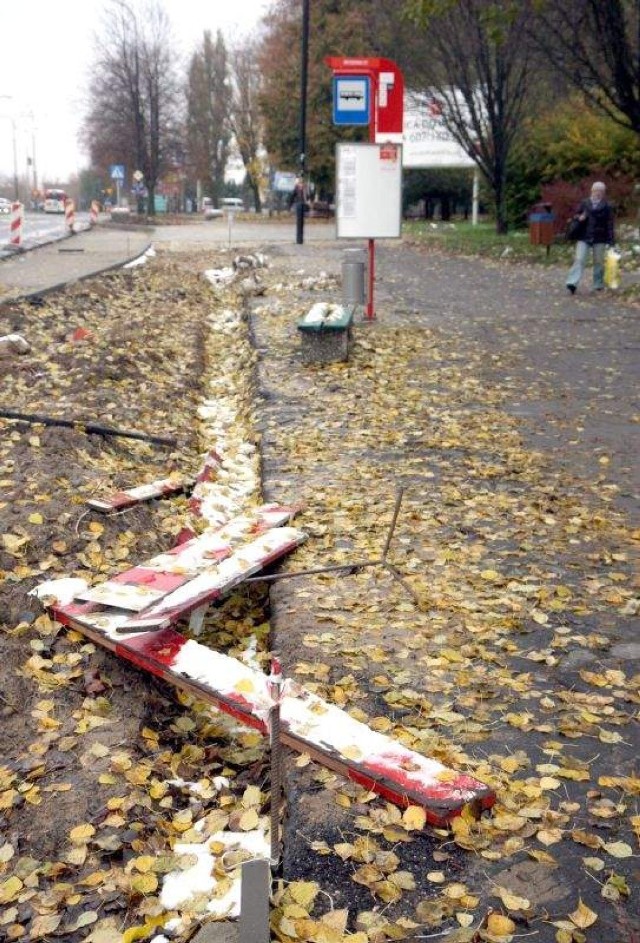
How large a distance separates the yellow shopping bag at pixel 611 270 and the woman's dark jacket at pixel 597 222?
1.94ft

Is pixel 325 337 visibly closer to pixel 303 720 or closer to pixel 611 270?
pixel 303 720

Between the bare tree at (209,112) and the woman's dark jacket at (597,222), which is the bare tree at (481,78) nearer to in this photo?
the woman's dark jacket at (597,222)

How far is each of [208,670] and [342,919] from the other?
137 centimetres

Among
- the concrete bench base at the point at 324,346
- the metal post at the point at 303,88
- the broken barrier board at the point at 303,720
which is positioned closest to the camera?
the broken barrier board at the point at 303,720

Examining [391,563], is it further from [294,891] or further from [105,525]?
[294,891]

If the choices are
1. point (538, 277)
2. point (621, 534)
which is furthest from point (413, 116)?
point (621, 534)

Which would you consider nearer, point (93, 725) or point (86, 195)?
point (93, 725)

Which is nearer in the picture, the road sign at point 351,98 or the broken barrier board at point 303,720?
the broken barrier board at point 303,720

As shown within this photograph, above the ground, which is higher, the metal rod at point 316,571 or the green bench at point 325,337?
the green bench at point 325,337

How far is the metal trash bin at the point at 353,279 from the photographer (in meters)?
12.3

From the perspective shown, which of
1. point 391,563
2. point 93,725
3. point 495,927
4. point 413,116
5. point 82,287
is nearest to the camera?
point 495,927

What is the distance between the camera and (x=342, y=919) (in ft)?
8.73

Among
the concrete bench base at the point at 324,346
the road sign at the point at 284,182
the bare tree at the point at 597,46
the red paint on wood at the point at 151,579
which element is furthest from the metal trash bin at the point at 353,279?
the road sign at the point at 284,182

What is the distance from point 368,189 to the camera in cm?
1197
